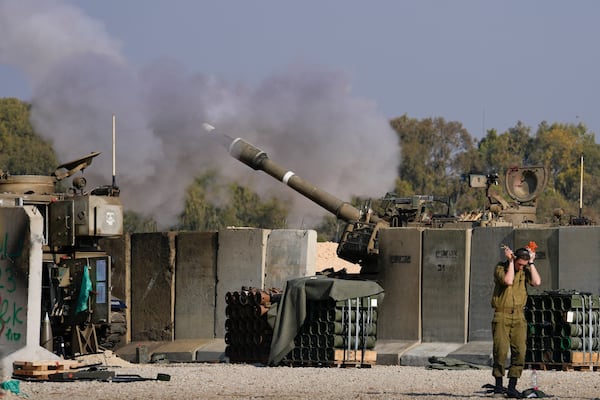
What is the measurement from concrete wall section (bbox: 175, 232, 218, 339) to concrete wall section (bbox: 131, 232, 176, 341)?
0.17 m

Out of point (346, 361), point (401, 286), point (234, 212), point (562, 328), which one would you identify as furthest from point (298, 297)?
point (234, 212)

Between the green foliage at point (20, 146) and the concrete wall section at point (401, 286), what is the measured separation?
34.9 meters

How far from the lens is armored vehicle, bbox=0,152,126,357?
26.6 metres

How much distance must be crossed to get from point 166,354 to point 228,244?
2563 mm

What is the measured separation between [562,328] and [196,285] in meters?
8.86

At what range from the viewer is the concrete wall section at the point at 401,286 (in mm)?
27547

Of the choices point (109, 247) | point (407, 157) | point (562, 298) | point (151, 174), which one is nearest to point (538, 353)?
point (562, 298)

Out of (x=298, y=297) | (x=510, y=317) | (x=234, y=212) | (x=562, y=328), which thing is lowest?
(x=562, y=328)

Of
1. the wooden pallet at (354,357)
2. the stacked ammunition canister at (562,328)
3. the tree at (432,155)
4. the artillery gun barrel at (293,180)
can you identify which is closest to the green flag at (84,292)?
the wooden pallet at (354,357)

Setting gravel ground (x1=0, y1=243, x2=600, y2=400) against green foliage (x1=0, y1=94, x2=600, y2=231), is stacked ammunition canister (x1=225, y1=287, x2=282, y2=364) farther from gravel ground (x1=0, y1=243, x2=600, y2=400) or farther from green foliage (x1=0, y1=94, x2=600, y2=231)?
green foliage (x1=0, y1=94, x2=600, y2=231)

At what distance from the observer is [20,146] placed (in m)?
74.0

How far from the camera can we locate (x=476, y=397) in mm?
17875

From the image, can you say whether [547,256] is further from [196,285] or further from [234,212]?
[234,212]

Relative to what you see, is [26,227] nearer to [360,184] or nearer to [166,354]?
[166,354]
